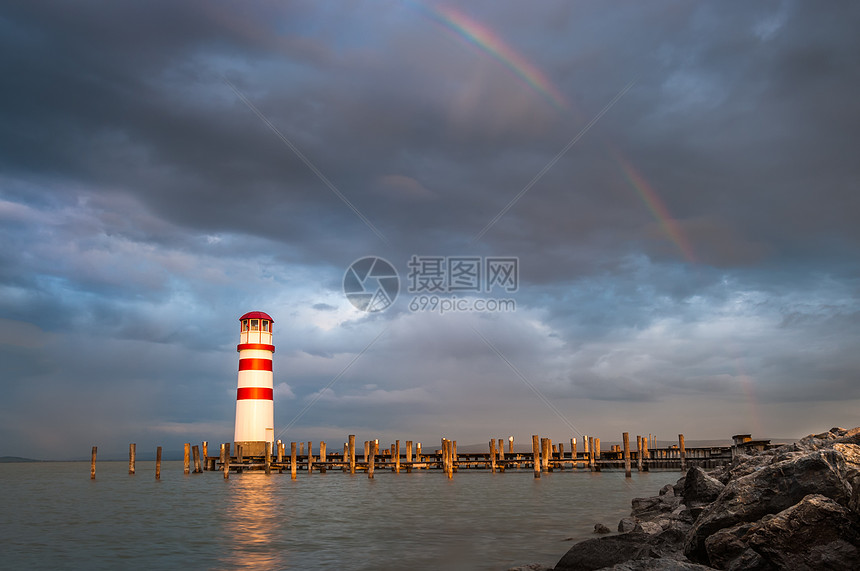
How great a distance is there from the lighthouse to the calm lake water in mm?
9431

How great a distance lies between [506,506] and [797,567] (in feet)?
64.3

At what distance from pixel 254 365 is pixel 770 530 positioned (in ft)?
133

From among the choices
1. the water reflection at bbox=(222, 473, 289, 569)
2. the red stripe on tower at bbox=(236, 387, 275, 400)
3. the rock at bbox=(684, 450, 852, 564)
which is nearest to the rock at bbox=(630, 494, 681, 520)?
the rock at bbox=(684, 450, 852, 564)

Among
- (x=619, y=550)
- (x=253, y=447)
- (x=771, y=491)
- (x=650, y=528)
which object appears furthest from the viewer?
(x=253, y=447)

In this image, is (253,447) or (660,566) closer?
Answer: (660,566)

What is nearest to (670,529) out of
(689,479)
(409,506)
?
(689,479)

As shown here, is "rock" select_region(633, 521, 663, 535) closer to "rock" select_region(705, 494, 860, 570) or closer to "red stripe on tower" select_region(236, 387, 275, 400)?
"rock" select_region(705, 494, 860, 570)

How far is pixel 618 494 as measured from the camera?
99.6 ft

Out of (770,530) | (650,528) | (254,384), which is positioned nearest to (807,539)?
(770,530)

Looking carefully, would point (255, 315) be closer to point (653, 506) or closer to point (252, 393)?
point (252, 393)

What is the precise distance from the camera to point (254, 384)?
44219 millimetres

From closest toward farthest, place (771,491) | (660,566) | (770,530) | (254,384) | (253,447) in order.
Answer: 1. (660,566)
2. (770,530)
3. (771,491)
4. (254,384)
5. (253,447)

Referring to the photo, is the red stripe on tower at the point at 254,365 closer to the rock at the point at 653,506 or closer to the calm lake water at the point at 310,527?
the calm lake water at the point at 310,527

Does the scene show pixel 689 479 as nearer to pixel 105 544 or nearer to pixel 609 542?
pixel 609 542
